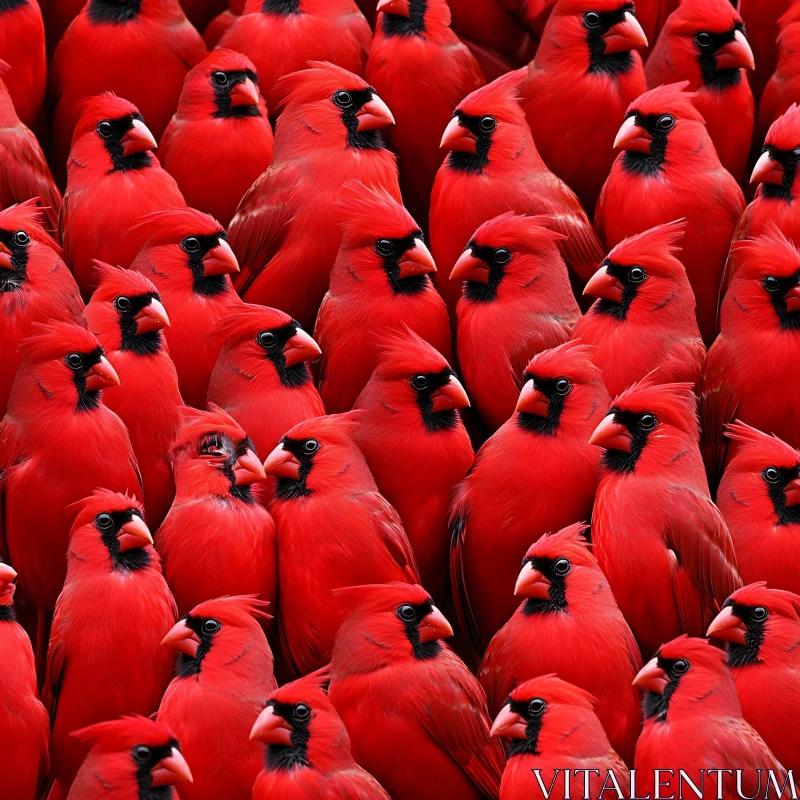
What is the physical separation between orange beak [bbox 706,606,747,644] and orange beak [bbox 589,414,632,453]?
700mm

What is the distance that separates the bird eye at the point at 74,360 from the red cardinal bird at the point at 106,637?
1.75 ft

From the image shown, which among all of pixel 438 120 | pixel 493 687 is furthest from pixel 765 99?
pixel 493 687

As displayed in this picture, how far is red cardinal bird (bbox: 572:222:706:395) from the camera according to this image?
6.48 m

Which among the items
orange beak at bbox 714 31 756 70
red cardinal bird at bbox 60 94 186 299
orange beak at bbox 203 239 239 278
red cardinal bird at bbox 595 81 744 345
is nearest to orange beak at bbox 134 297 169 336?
orange beak at bbox 203 239 239 278

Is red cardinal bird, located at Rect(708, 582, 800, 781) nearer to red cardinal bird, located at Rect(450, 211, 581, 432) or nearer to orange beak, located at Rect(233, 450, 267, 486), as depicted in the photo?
red cardinal bird, located at Rect(450, 211, 581, 432)

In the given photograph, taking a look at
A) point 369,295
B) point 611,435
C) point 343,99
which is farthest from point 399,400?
point 343,99

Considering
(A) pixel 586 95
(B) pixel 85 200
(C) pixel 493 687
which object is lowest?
(C) pixel 493 687

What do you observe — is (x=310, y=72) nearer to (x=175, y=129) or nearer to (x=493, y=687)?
(x=175, y=129)

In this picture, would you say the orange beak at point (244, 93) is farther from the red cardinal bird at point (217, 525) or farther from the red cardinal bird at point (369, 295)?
the red cardinal bird at point (217, 525)

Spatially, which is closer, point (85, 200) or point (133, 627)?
point (133, 627)

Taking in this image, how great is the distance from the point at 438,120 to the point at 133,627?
2654 mm

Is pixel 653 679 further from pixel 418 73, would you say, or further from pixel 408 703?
pixel 418 73

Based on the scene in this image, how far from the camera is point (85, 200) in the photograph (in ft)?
22.7

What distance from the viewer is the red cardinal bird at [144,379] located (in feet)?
20.7
